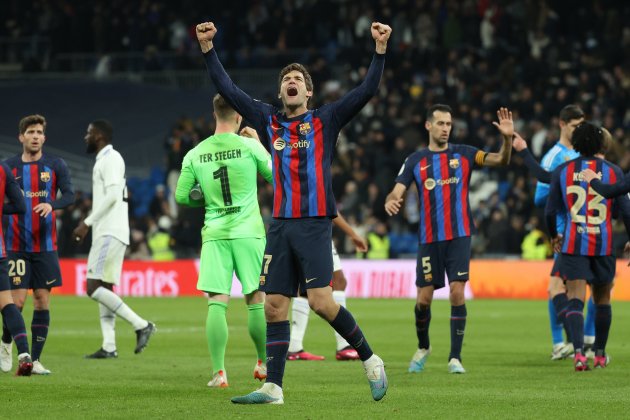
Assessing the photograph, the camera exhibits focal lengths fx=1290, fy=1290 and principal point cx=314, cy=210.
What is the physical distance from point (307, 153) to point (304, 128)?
17 cm

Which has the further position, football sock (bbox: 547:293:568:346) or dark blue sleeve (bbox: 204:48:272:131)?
football sock (bbox: 547:293:568:346)

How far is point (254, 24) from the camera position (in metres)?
36.5

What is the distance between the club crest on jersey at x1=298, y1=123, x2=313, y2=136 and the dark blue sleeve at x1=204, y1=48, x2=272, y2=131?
0.97ft

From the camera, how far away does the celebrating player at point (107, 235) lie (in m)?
13.4

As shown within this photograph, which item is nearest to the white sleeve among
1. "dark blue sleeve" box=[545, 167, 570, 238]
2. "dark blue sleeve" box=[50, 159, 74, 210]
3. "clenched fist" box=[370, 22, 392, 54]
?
"dark blue sleeve" box=[50, 159, 74, 210]

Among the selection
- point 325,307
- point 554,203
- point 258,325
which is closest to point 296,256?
point 325,307

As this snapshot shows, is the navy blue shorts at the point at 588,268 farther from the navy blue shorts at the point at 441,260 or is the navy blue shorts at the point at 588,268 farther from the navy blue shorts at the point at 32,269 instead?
the navy blue shorts at the point at 32,269

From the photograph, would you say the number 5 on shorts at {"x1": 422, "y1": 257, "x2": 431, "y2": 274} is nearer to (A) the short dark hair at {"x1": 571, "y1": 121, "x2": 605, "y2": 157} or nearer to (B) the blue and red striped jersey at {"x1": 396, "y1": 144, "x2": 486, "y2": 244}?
(B) the blue and red striped jersey at {"x1": 396, "y1": 144, "x2": 486, "y2": 244}

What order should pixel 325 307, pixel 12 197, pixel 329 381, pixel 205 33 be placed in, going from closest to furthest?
1. pixel 325 307
2. pixel 205 33
3. pixel 329 381
4. pixel 12 197

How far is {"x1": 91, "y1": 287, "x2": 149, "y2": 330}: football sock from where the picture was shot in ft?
43.5

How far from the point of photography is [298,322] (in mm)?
13305

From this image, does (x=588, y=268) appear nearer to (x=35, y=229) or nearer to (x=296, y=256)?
(x=296, y=256)

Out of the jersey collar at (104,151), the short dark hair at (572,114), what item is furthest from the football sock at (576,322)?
the jersey collar at (104,151)

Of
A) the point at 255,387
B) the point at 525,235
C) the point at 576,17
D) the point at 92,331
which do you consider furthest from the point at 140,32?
the point at 255,387
